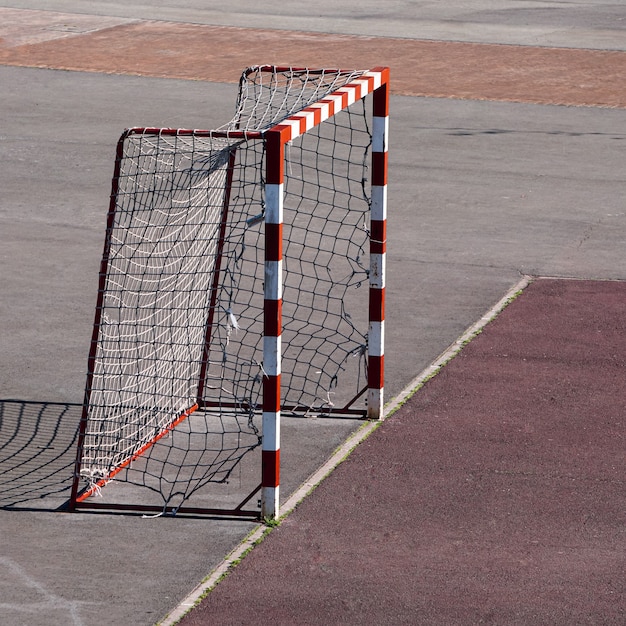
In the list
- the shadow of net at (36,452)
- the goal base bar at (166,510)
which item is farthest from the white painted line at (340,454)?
the shadow of net at (36,452)

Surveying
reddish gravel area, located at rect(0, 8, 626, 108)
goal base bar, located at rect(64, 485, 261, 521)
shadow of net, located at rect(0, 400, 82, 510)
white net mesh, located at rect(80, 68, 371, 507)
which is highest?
reddish gravel area, located at rect(0, 8, 626, 108)

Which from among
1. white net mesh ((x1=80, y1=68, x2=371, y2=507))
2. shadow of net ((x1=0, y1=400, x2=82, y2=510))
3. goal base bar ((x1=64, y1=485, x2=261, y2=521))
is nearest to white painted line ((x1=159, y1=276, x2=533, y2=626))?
goal base bar ((x1=64, y1=485, x2=261, y2=521))

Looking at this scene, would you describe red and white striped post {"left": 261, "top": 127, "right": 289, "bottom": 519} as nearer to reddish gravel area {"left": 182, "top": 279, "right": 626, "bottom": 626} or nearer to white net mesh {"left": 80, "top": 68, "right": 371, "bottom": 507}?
reddish gravel area {"left": 182, "top": 279, "right": 626, "bottom": 626}

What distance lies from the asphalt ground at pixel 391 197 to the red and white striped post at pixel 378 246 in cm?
39

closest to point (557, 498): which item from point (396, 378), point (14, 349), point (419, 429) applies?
point (419, 429)

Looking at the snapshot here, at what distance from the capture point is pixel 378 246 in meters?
9.14

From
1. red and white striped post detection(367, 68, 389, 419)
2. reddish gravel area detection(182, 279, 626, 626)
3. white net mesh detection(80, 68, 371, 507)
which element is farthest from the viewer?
red and white striped post detection(367, 68, 389, 419)

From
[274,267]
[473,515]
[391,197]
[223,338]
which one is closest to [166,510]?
[274,267]

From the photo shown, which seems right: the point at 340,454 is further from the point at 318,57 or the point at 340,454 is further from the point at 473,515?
the point at 318,57

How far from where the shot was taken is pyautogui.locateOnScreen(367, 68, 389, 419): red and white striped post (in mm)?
→ 8961

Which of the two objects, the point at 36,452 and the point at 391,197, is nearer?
the point at 36,452

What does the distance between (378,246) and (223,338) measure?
1995 mm

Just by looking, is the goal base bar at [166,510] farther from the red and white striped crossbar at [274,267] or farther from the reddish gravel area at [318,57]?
the reddish gravel area at [318,57]

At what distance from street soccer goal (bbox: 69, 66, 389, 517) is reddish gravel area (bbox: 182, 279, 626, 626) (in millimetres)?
557
